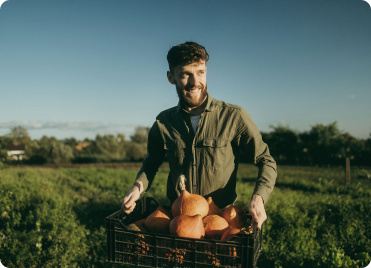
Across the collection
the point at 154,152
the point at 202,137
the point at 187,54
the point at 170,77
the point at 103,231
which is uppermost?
the point at 187,54

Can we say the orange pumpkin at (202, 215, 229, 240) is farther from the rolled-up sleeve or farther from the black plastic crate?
the rolled-up sleeve

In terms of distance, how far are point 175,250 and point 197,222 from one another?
0.57 ft

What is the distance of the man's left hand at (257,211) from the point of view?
5.19 feet

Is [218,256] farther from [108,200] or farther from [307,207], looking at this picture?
[108,200]

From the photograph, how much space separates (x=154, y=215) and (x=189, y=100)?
2.82 feet

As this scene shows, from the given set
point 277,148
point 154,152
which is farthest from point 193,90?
point 277,148

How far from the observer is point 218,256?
146cm

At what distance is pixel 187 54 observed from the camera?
2.03 meters

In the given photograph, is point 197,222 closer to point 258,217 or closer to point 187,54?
point 258,217

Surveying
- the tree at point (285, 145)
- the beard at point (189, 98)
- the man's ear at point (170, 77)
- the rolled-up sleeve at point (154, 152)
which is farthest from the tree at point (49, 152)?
the beard at point (189, 98)

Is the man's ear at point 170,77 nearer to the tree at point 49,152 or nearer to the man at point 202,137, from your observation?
the man at point 202,137

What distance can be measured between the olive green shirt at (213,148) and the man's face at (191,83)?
9cm

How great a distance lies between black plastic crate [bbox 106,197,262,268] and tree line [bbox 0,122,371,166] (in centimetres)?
1269

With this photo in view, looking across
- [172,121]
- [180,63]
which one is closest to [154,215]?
[172,121]
